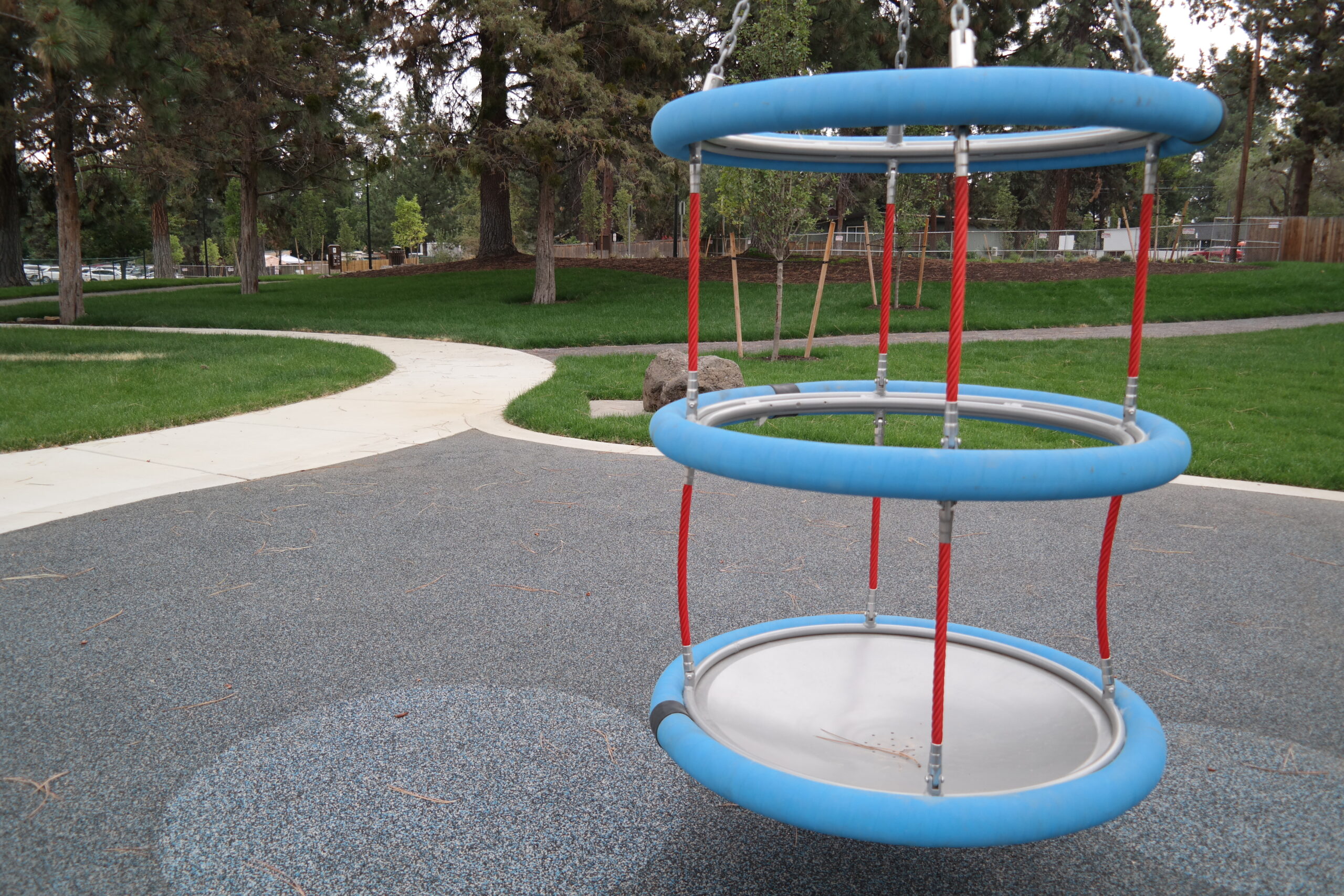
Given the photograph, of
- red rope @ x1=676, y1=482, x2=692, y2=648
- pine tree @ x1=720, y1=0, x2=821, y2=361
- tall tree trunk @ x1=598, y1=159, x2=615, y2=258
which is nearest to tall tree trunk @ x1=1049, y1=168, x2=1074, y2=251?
tall tree trunk @ x1=598, y1=159, x2=615, y2=258

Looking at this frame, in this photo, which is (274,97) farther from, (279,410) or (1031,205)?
(1031,205)

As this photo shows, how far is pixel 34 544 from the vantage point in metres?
4.45

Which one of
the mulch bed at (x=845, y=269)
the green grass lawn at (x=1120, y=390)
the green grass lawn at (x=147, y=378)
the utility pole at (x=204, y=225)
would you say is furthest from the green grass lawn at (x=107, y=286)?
the green grass lawn at (x=1120, y=390)

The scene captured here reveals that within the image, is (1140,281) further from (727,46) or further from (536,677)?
(536,677)

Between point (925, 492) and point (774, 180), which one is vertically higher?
point (774, 180)

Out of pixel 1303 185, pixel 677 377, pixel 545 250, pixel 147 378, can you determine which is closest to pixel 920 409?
pixel 677 377

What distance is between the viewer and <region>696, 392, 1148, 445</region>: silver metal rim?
90.9 inches

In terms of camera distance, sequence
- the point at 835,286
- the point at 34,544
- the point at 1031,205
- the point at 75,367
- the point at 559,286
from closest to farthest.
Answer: the point at 34,544, the point at 75,367, the point at 835,286, the point at 559,286, the point at 1031,205

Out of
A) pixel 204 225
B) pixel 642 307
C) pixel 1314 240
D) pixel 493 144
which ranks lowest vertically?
pixel 642 307

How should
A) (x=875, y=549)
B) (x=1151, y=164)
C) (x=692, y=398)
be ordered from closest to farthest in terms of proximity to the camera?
(x=1151, y=164), (x=692, y=398), (x=875, y=549)

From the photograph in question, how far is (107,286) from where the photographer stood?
2600 cm

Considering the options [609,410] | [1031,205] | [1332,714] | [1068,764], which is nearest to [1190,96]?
[1068,764]

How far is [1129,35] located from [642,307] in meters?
16.8

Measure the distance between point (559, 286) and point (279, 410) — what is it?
14.7m
